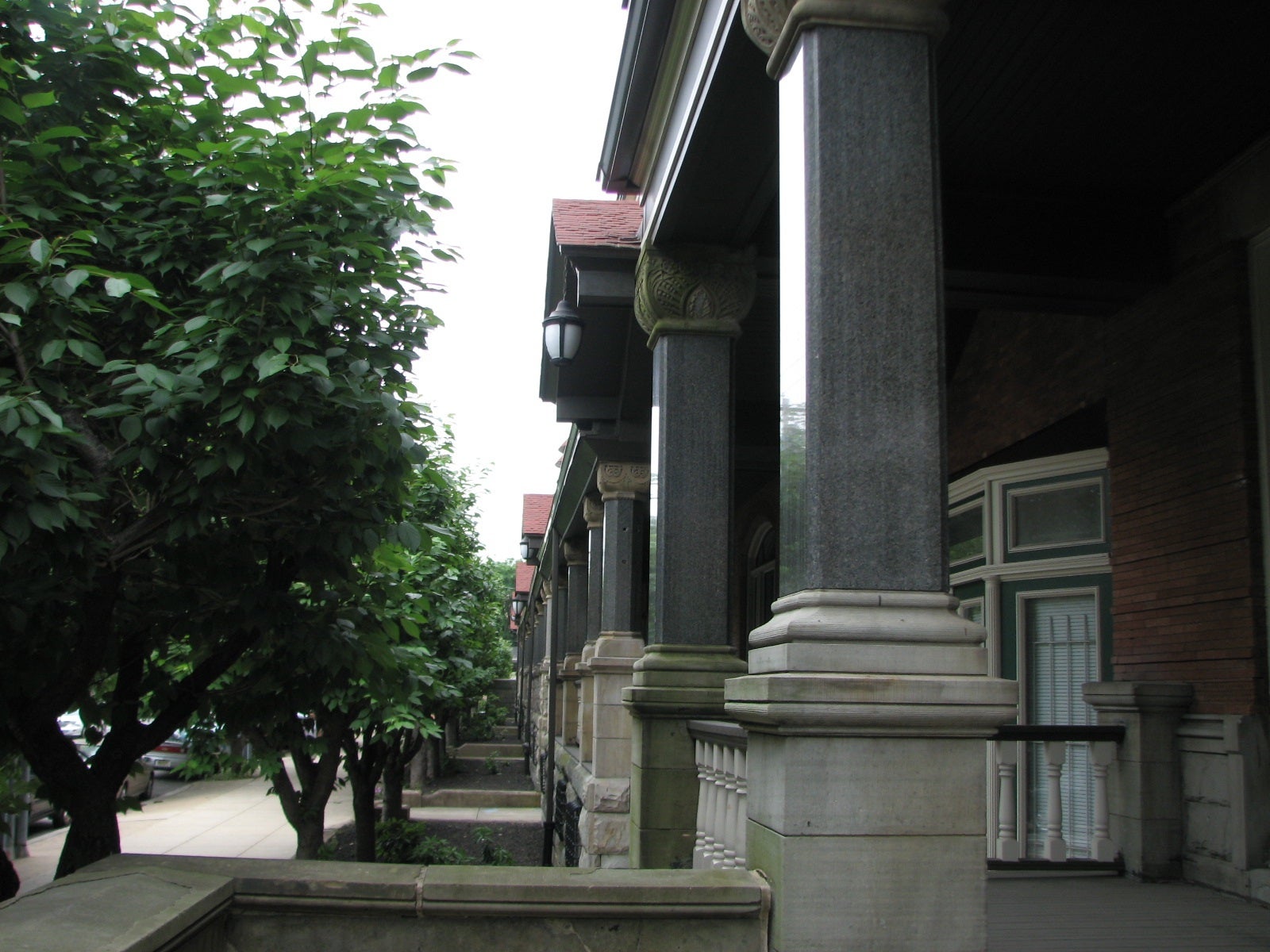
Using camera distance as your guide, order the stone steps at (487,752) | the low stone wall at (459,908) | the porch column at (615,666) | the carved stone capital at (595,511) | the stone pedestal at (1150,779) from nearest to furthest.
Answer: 1. the low stone wall at (459,908)
2. the stone pedestal at (1150,779)
3. the porch column at (615,666)
4. the carved stone capital at (595,511)
5. the stone steps at (487,752)

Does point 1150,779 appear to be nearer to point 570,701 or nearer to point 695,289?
point 695,289

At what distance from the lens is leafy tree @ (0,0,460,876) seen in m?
4.33

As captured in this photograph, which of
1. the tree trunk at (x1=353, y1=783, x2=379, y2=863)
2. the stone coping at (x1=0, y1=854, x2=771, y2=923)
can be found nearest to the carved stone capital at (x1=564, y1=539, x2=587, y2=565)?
the tree trunk at (x1=353, y1=783, x2=379, y2=863)

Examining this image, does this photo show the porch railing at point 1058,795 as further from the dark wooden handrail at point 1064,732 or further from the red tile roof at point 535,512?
the red tile roof at point 535,512

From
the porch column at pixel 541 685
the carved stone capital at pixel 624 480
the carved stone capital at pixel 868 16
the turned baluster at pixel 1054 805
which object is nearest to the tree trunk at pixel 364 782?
the porch column at pixel 541 685

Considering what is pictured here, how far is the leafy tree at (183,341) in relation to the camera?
170 inches

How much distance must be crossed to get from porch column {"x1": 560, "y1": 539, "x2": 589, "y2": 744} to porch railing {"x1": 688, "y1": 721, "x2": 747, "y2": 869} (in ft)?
31.8

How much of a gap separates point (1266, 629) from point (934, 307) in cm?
364

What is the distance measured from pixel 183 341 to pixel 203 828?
745 inches

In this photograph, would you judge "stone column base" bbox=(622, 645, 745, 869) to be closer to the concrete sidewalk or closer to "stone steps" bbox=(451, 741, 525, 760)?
the concrete sidewalk

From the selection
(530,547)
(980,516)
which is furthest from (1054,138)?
(530,547)

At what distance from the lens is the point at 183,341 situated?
4.34 meters

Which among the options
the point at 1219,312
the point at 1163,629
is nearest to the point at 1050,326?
the point at 1219,312

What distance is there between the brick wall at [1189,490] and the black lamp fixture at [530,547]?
20560 millimetres
